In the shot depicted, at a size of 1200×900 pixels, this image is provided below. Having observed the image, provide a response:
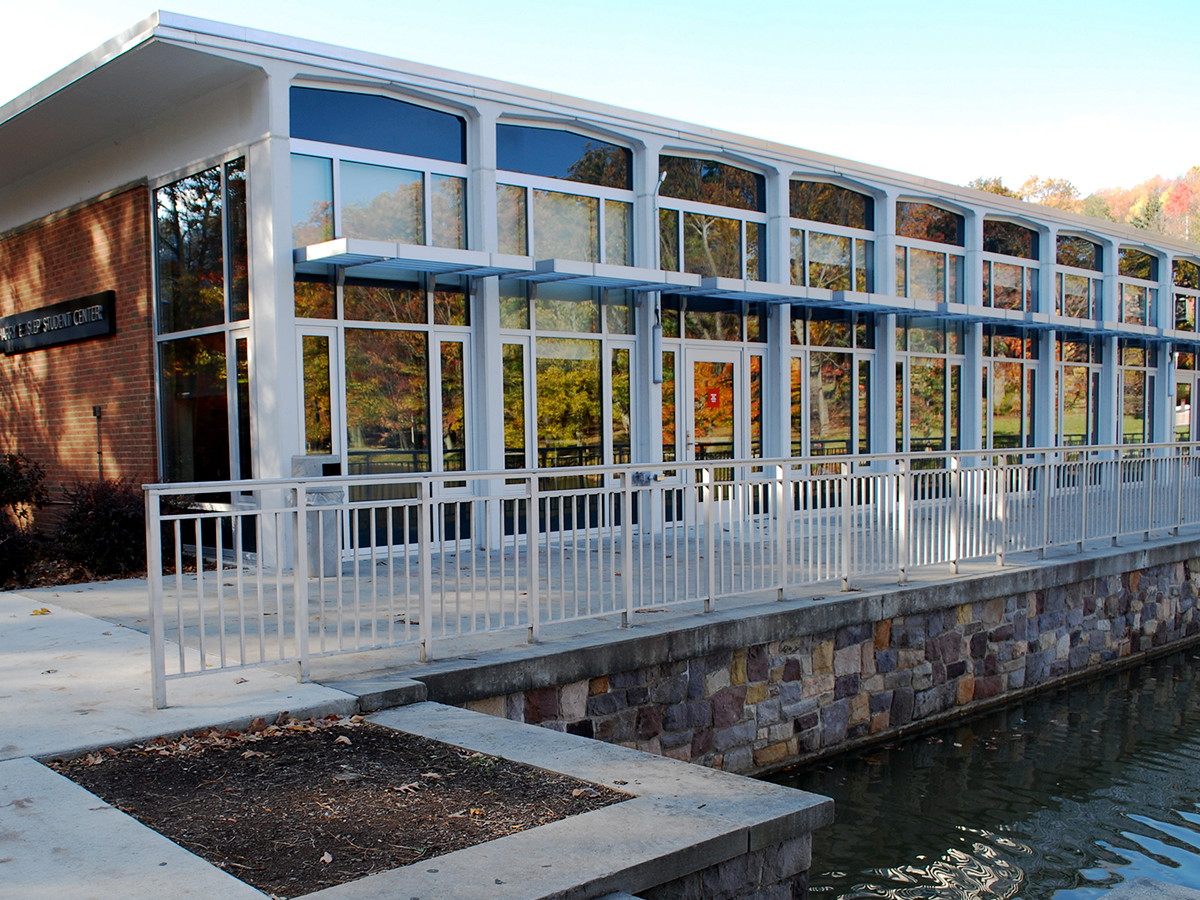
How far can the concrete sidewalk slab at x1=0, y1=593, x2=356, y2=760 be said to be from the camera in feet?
15.9

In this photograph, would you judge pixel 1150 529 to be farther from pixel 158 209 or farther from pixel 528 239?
pixel 158 209

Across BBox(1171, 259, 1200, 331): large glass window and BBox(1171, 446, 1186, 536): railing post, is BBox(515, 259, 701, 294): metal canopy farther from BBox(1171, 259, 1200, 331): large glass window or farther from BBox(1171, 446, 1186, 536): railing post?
BBox(1171, 259, 1200, 331): large glass window

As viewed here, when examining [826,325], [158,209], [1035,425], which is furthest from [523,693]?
[1035,425]

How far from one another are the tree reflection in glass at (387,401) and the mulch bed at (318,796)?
19.5 feet

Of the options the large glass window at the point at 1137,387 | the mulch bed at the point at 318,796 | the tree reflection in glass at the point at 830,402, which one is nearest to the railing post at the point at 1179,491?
the tree reflection in glass at the point at 830,402

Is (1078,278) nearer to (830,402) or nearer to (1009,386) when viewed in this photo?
(1009,386)

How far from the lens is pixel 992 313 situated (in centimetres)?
1662

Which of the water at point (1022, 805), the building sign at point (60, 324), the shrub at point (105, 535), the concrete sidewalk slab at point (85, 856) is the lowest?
the water at point (1022, 805)

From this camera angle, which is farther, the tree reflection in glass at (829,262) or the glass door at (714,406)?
the tree reflection in glass at (829,262)

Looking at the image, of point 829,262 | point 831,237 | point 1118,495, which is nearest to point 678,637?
point 1118,495

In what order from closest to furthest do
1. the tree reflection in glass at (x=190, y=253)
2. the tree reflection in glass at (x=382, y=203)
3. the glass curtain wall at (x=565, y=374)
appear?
the tree reflection in glass at (x=382, y=203), the tree reflection in glass at (x=190, y=253), the glass curtain wall at (x=565, y=374)

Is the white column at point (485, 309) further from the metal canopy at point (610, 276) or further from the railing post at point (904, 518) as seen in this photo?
the railing post at point (904, 518)

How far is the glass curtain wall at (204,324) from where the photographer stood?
1069cm

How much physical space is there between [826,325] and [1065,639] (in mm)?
6463
